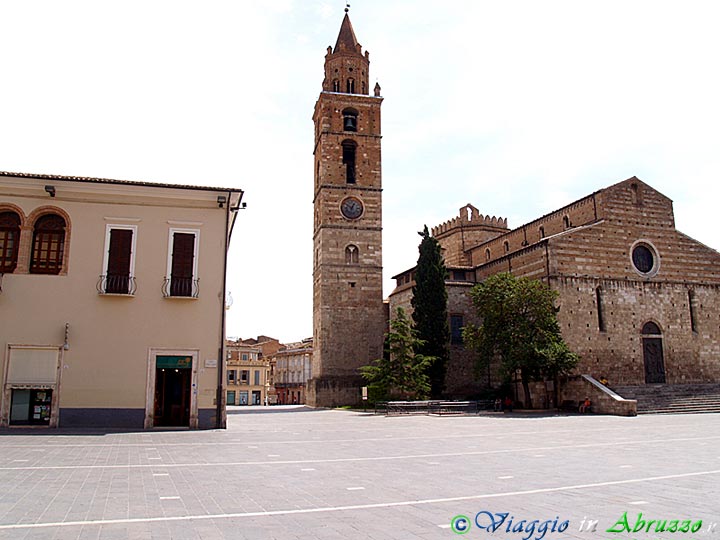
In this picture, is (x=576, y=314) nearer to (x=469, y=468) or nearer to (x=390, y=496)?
(x=469, y=468)

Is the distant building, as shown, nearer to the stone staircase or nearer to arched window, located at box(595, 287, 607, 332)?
arched window, located at box(595, 287, 607, 332)

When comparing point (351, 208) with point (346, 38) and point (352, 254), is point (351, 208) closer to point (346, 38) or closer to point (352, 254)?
point (352, 254)

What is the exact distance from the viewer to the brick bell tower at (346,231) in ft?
145

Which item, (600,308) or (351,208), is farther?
(351,208)

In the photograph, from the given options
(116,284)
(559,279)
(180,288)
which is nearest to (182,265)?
(180,288)

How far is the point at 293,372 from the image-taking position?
7988 cm

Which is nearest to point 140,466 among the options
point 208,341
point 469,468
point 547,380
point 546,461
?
point 469,468

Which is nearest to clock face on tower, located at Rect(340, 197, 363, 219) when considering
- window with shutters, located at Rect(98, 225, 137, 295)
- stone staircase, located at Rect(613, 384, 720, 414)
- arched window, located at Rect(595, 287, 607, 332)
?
arched window, located at Rect(595, 287, 607, 332)

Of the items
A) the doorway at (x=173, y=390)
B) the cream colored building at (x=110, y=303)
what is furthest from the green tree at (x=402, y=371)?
the doorway at (x=173, y=390)

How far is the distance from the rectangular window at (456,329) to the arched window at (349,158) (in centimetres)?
1408

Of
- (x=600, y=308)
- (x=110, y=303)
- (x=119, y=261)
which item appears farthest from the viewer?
(x=600, y=308)

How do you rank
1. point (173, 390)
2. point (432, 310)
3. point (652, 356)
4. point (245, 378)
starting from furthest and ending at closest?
1. point (245, 378)
2. point (432, 310)
3. point (652, 356)
4. point (173, 390)

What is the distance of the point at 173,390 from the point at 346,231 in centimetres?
2769

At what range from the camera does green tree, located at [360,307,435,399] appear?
1334 inches
